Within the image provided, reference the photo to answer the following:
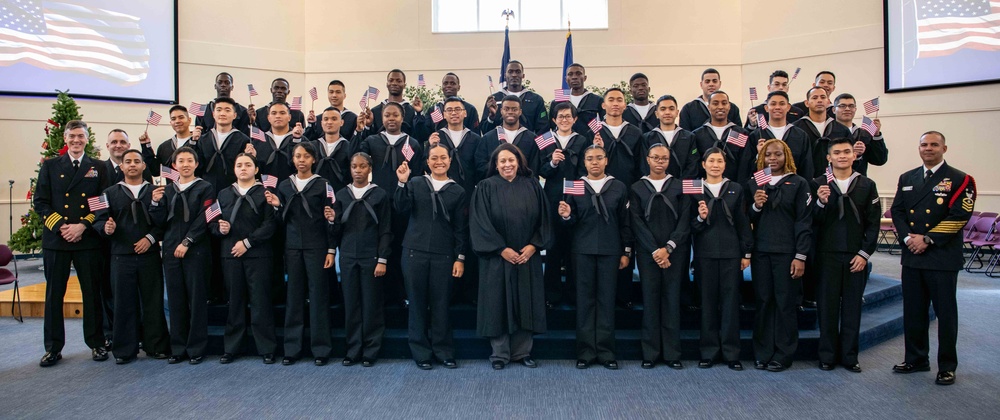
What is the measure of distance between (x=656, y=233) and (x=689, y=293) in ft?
3.11

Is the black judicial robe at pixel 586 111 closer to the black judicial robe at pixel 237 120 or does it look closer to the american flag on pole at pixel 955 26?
the black judicial robe at pixel 237 120

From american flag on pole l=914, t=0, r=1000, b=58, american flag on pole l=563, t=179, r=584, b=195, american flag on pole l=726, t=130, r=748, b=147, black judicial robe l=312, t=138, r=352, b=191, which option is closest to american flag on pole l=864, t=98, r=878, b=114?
american flag on pole l=726, t=130, r=748, b=147

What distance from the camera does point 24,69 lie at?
38.5 feet

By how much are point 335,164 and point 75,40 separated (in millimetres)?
9481

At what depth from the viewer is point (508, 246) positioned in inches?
204

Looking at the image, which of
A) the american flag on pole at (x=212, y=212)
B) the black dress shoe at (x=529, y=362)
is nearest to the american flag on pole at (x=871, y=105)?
the black dress shoe at (x=529, y=362)

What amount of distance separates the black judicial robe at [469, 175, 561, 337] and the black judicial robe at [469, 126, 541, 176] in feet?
2.16

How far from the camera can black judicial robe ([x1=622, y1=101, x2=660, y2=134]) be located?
6.48m

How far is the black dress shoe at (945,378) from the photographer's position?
4.62 meters

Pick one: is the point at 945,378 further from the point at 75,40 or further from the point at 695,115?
the point at 75,40

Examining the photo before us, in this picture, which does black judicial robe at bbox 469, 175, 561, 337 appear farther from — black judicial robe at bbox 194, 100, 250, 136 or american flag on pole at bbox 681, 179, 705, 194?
black judicial robe at bbox 194, 100, 250, 136

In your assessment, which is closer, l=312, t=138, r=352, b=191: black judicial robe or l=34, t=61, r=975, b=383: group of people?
l=34, t=61, r=975, b=383: group of people

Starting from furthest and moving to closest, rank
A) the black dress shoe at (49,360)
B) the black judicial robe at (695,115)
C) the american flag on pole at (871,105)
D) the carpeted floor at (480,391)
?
the black judicial robe at (695,115)
the american flag on pole at (871,105)
the black dress shoe at (49,360)
the carpeted floor at (480,391)

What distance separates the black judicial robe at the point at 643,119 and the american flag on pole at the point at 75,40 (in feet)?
34.5
